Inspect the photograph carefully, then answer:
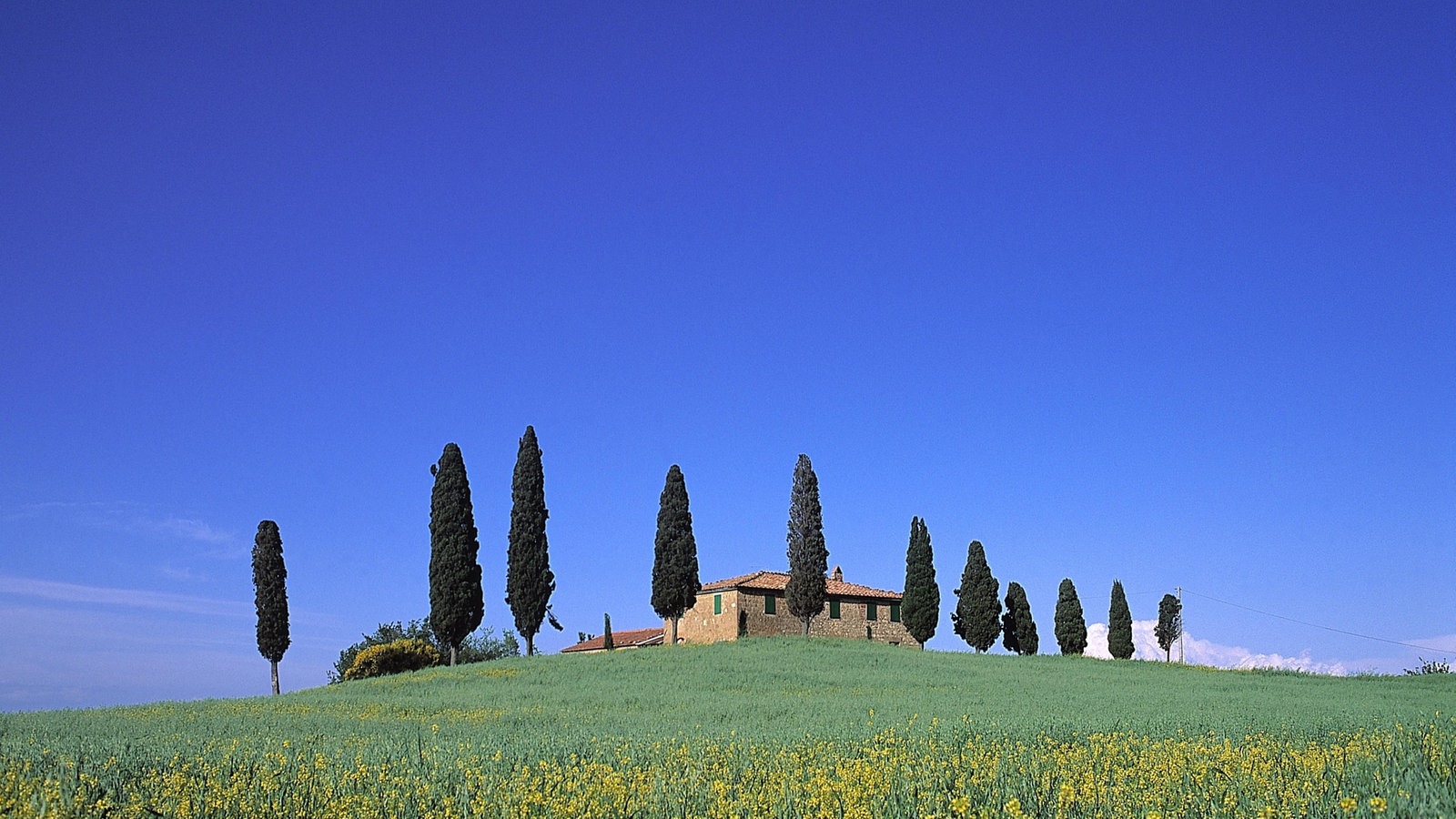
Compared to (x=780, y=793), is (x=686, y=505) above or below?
above

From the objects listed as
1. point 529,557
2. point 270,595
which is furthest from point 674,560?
point 270,595

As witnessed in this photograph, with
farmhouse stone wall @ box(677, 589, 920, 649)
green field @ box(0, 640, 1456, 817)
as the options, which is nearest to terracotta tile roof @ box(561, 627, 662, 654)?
farmhouse stone wall @ box(677, 589, 920, 649)

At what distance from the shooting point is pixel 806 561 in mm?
53344

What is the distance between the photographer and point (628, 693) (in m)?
28.0

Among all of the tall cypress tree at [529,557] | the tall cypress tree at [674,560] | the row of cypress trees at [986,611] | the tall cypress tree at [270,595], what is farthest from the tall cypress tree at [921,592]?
the tall cypress tree at [270,595]

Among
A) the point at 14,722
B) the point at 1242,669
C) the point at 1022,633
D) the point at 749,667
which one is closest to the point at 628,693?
the point at 749,667

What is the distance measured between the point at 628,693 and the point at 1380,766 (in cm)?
2134

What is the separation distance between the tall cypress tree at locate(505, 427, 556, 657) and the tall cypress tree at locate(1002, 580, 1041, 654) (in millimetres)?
30522

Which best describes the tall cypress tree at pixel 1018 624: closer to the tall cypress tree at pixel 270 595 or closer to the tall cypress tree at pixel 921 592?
the tall cypress tree at pixel 921 592

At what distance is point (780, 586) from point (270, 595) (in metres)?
26.8

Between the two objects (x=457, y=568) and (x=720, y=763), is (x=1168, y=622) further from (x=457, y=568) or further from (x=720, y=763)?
(x=720, y=763)

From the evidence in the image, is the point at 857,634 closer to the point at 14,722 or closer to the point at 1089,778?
the point at 14,722

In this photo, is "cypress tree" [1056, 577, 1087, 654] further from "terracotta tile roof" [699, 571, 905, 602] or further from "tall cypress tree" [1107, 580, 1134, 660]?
"terracotta tile roof" [699, 571, 905, 602]

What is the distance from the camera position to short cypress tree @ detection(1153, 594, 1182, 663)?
7344cm
